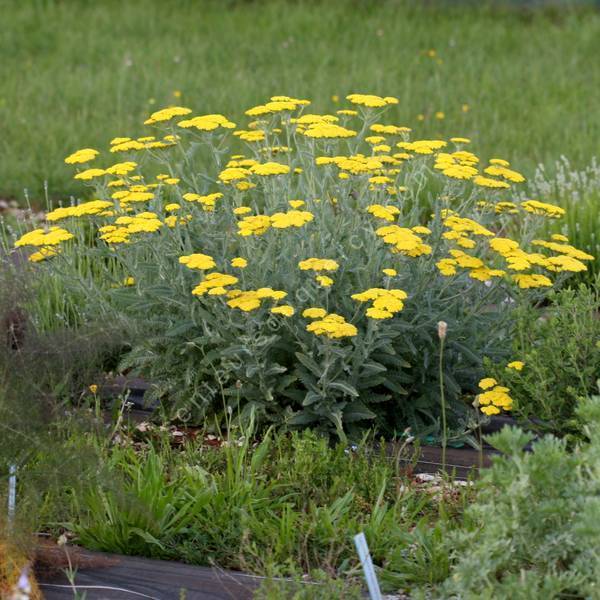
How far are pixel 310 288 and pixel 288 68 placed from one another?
22.0 feet

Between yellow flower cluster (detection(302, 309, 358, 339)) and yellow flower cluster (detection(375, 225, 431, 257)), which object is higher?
yellow flower cluster (detection(375, 225, 431, 257))

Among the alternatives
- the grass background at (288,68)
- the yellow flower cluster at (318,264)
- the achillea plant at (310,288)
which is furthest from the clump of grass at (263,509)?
the grass background at (288,68)

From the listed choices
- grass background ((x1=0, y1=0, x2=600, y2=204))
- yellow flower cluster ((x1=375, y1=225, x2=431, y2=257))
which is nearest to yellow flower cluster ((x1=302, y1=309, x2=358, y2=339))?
yellow flower cluster ((x1=375, y1=225, x2=431, y2=257))

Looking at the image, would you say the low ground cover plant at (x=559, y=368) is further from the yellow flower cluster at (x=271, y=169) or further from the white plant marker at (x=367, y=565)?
the white plant marker at (x=367, y=565)

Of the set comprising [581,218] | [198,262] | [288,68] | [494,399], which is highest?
[198,262]

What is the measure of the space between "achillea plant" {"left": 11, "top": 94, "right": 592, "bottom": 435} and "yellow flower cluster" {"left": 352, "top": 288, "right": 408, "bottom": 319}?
12 mm

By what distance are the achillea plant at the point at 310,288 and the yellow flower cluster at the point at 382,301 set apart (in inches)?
0.5

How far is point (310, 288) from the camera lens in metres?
4.09

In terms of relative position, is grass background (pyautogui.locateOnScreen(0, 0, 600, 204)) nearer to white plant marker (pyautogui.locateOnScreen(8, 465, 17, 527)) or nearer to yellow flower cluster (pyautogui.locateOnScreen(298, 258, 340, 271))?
yellow flower cluster (pyautogui.locateOnScreen(298, 258, 340, 271))

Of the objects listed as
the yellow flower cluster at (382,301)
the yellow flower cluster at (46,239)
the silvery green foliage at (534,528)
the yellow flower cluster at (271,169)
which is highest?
the yellow flower cluster at (271,169)

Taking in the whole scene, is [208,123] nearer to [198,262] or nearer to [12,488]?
[198,262]

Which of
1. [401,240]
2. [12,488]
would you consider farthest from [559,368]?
[12,488]

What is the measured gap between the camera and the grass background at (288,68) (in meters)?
8.54

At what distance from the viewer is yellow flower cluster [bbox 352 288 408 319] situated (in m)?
3.79
